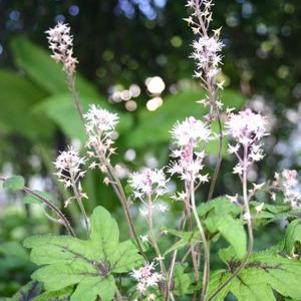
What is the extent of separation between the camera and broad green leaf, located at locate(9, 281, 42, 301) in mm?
980

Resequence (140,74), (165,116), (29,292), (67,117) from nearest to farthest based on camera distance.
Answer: (29,292), (67,117), (165,116), (140,74)

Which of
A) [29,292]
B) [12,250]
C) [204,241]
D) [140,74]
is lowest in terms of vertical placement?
[12,250]

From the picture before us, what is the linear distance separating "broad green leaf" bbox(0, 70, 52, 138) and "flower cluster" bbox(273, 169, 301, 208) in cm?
387

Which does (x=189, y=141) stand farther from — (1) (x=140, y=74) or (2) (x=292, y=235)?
(1) (x=140, y=74)

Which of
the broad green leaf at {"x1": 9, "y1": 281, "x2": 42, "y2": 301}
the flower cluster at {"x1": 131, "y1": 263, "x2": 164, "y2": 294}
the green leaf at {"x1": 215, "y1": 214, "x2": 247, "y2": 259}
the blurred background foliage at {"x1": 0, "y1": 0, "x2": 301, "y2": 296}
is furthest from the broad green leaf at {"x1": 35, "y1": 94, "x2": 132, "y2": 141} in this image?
the green leaf at {"x1": 215, "y1": 214, "x2": 247, "y2": 259}

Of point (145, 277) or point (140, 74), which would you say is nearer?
point (145, 277)

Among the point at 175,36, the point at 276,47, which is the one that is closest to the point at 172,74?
the point at 175,36

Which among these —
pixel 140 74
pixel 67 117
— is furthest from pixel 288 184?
pixel 140 74

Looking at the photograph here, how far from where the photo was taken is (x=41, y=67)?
14.5ft

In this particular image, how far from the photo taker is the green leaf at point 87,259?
0.81 m


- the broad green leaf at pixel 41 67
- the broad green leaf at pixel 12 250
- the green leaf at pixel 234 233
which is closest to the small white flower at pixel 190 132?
the green leaf at pixel 234 233

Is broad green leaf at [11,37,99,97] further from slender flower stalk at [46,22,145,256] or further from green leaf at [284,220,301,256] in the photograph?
green leaf at [284,220,301,256]

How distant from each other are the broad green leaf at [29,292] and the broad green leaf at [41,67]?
3.10 m

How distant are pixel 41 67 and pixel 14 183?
12.1ft
